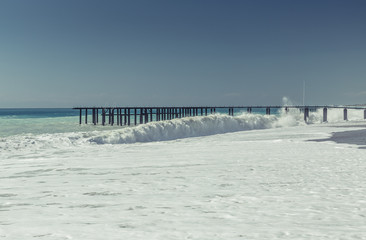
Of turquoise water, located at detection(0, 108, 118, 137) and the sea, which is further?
turquoise water, located at detection(0, 108, 118, 137)

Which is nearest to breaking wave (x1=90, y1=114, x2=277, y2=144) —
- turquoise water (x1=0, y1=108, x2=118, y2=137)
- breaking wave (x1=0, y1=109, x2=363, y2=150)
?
breaking wave (x1=0, y1=109, x2=363, y2=150)

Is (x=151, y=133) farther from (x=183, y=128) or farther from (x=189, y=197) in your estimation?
(x=189, y=197)

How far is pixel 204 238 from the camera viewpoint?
423 centimetres

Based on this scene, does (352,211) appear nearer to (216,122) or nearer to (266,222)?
(266,222)

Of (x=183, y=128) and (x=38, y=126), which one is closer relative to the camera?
(x=183, y=128)

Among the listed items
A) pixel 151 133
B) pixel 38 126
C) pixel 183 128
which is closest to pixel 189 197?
pixel 151 133

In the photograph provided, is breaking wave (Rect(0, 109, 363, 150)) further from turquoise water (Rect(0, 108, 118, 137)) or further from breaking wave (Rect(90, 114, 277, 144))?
turquoise water (Rect(0, 108, 118, 137))

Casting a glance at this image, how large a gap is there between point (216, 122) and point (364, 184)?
29.6 metres

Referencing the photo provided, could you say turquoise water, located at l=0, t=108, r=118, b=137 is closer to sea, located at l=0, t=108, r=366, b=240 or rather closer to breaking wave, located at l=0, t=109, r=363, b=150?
breaking wave, located at l=0, t=109, r=363, b=150

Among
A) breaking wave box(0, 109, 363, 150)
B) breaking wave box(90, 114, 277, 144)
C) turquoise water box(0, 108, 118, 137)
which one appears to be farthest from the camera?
turquoise water box(0, 108, 118, 137)

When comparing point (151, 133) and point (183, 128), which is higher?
point (183, 128)

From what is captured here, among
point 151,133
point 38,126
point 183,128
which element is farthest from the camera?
point 38,126

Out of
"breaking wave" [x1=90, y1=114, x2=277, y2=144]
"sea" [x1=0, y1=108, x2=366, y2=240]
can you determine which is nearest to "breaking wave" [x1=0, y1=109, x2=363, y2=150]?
"breaking wave" [x1=90, y1=114, x2=277, y2=144]

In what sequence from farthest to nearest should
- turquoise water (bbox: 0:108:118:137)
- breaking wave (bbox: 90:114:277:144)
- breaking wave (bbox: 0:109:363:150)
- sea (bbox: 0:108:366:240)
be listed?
turquoise water (bbox: 0:108:118:137), breaking wave (bbox: 90:114:277:144), breaking wave (bbox: 0:109:363:150), sea (bbox: 0:108:366:240)
